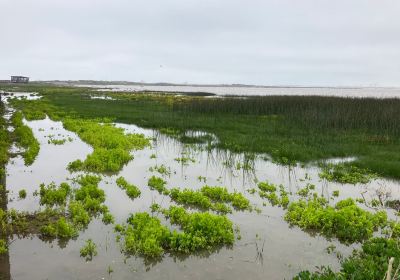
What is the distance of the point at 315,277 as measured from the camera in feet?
24.8

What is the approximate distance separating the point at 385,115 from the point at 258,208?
70.5 ft

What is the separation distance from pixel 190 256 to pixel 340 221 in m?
4.94

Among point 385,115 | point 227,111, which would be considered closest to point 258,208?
point 385,115

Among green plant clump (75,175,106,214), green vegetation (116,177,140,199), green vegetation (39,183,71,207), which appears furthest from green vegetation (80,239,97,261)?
green vegetation (116,177,140,199)

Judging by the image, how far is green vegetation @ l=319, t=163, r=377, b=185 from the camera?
1672cm

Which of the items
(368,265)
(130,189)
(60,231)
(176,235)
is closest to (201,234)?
(176,235)

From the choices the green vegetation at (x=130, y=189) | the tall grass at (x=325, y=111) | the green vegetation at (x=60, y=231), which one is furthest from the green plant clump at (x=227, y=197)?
the tall grass at (x=325, y=111)

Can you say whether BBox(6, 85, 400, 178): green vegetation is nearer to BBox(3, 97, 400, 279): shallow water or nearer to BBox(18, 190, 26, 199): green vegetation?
BBox(3, 97, 400, 279): shallow water

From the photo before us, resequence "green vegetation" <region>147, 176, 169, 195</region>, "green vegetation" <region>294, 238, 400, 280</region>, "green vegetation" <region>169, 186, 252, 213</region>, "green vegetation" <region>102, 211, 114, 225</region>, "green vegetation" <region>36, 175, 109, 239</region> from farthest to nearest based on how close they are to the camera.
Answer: "green vegetation" <region>147, 176, 169, 195</region> < "green vegetation" <region>169, 186, 252, 213</region> < "green vegetation" <region>102, 211, 114, 225</region> < "green vegetation" <region>36, 175, 109, 239</region> < "green vegetation" <region>294, 238, 400, 280</region>

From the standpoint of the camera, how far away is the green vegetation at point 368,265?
7.62 metres

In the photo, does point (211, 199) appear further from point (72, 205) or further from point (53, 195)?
point (53, 195)

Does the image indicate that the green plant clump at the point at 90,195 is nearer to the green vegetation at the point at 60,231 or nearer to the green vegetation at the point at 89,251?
the green vegetation at the point at 60,231

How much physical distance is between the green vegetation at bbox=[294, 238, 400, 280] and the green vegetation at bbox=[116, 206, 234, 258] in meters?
2.84

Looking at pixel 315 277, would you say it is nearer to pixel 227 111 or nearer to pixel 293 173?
pixel 293 173
